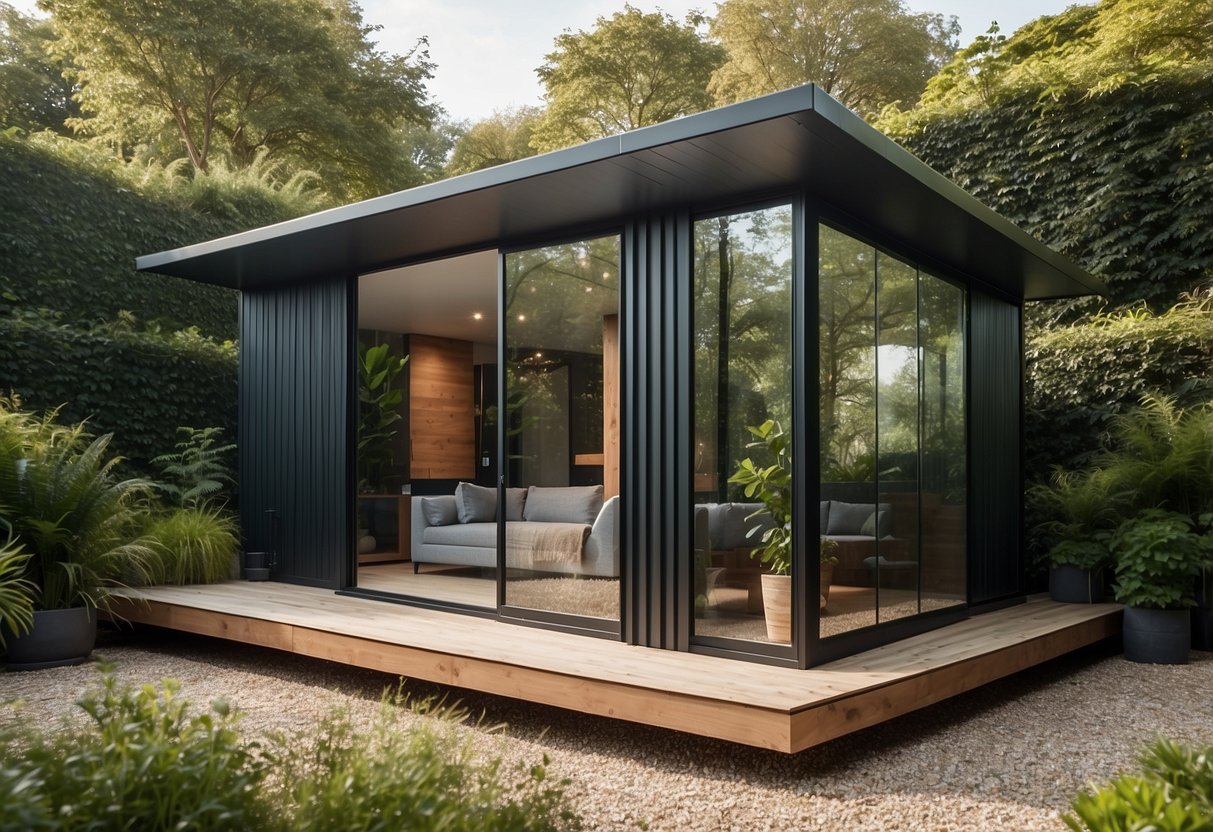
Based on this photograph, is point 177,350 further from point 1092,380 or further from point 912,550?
point 1092,380

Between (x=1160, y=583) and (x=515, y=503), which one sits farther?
(x=1160, y=583)

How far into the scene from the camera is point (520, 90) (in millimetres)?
26359

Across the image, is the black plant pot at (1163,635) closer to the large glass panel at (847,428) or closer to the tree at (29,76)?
the large glass panel at (847,428)

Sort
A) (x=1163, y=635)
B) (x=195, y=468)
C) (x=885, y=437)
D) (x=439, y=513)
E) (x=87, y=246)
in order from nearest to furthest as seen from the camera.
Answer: (x=885, y=437), (x=1163, y=635), (x=195, y=468), (x=439, y=513), (x=87, y=246)

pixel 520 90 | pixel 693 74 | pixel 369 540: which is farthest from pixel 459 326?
pixel 520 90

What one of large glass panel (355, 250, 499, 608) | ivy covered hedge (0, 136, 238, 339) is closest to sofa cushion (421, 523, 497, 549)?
large glass panel (355, 250, 499, 608)

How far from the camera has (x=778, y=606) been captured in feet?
15.4

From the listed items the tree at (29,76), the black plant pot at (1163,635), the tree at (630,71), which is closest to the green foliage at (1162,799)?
the black plant pot at (1163,635)

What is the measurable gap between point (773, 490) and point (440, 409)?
7.21 m

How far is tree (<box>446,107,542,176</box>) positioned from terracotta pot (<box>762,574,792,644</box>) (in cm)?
1977

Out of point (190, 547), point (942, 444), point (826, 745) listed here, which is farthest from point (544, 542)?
point (190, 547)

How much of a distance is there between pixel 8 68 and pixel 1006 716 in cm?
1806

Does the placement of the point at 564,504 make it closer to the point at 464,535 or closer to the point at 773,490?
the point at 773,490

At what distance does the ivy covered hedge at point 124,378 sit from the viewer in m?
7.70
